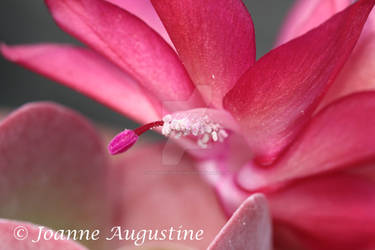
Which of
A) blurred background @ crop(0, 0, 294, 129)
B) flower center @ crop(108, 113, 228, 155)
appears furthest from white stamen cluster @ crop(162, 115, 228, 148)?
blurred background @ crop(0, 0, 294, 129)

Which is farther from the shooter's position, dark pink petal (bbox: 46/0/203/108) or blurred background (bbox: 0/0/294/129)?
blurred background (bbox: 0/0/294/129)

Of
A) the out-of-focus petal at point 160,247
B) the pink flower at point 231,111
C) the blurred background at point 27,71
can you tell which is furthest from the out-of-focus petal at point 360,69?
the blurred background at point 27,71

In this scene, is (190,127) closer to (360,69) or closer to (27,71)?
(360,69)

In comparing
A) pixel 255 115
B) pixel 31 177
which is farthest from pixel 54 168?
pixel 255 115

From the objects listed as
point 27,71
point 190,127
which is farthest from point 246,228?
point 27,71

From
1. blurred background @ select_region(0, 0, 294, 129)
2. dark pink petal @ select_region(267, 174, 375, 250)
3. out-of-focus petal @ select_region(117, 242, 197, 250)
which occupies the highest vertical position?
dark pink petal @ select_region(267, 174, 375, 250)

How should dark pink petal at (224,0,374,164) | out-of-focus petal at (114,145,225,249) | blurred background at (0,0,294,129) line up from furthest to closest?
1. blurred background at (0,0,294,129)
2. out-of-focus petal at (114,145,225,249)
3. dark pink petal at (224,0,374,164)

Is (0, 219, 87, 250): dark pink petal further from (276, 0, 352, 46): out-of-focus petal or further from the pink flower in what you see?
(276, 0, 352, 46): out-of-focus petal

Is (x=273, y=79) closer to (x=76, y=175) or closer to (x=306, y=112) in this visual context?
(x=306, y=112)
